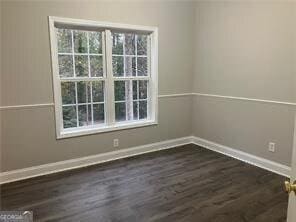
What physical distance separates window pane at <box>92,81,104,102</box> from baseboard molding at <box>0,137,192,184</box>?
32.3 inches

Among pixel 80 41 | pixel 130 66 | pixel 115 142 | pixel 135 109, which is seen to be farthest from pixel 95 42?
pixel 115 142

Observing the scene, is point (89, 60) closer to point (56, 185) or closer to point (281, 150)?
point (56, 185)

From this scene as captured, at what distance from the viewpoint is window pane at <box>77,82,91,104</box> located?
3.44 metres

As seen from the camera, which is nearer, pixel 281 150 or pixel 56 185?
pixel 56 185

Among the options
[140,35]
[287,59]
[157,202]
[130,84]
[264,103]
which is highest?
[140,35]

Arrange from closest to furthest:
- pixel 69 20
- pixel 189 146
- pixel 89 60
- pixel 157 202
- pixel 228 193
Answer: pixel 157 202 → pixel 228 193 → pixel 69 20 → pixel 89 60 → pixel 189 146

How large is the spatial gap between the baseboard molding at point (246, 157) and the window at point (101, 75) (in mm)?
991

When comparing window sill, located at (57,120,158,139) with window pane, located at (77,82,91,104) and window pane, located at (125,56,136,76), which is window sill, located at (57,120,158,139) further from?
window pane, located at (125,56,136,76)

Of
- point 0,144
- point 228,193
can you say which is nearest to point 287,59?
point 228,193

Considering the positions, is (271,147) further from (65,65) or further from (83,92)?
(65,65)

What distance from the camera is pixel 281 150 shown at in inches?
124

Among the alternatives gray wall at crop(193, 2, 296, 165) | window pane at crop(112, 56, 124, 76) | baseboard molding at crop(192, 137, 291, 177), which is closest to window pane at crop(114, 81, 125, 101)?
window pane at crop(112, 56, 124, 76)

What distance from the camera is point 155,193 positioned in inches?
108

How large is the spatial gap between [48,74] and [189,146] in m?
2.58
